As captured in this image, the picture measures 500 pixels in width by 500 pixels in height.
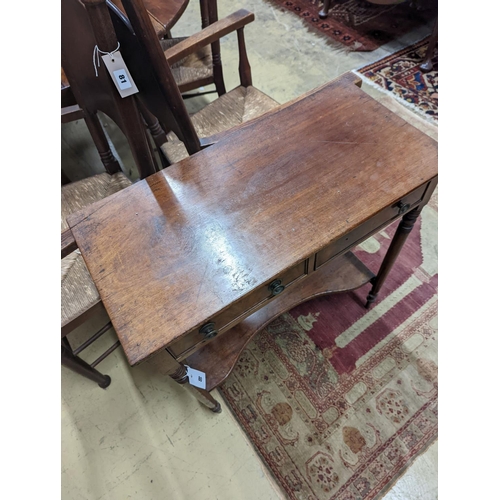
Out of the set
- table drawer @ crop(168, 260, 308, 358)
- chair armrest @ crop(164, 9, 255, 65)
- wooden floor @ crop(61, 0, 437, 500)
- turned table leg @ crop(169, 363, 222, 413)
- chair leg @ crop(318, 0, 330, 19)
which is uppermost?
chair armrest @ crop(164, 9, 255, 65)

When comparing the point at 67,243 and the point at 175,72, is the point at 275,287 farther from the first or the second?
the point at 175,72

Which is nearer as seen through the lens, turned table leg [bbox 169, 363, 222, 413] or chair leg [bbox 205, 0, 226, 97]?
turned table leg [bbox 169, 363, 222, 413]

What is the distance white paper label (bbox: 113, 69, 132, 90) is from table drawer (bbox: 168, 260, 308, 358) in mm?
543

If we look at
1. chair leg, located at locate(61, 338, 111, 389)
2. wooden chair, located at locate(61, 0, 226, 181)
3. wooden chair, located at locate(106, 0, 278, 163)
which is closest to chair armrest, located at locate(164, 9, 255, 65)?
wooden chair, located at locate(106, 0, 278, 163)

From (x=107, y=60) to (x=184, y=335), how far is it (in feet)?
1.94

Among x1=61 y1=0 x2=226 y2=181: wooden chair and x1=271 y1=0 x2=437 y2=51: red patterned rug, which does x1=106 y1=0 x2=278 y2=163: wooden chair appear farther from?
x1=271 y1=0 x2=437 y2=51: red patterned rug

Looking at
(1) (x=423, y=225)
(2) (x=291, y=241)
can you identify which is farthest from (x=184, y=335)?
(1) (x=423, y=225)

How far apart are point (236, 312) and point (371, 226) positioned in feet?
1.31

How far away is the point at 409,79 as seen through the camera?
2.10 metres

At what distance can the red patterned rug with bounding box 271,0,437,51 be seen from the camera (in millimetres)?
2371

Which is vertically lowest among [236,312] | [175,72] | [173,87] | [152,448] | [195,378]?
[152,448]

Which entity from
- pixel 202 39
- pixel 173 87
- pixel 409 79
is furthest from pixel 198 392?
pixel 409 79

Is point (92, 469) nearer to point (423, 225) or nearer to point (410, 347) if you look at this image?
point (410, 347)

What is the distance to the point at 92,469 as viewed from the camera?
3.90 feet
